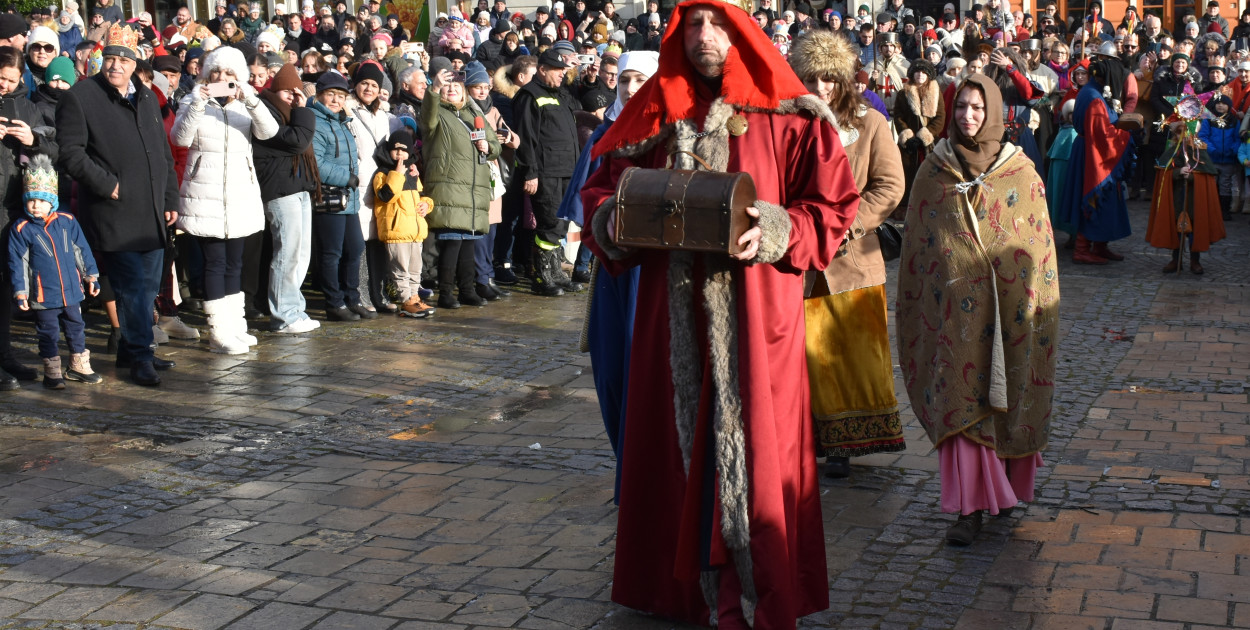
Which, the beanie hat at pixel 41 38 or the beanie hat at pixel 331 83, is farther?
the beanie hat at pixel 41 38

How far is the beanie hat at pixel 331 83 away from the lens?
966 cm

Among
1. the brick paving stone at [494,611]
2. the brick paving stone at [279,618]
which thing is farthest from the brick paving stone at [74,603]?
the brick paving stone at [494,611]

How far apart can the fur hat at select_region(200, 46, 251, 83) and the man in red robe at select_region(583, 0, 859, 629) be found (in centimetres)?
494

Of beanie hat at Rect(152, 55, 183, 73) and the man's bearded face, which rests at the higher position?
beanie hat at Rect(152, 55, 183, 73)

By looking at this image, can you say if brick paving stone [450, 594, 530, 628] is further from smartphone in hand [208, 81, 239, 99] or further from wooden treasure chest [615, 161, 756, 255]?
smartphone in hand [208, 81, 239, 99]

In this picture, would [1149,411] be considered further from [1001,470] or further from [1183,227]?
[1183,227]

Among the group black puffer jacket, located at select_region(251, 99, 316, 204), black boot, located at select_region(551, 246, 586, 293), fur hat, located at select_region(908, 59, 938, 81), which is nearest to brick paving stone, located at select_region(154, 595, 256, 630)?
black puffer jacket, located at select_region(251, 99, 316, 204)

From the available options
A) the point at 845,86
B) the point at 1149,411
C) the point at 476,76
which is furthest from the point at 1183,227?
the point at 845,86

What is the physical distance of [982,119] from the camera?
5.05 metres

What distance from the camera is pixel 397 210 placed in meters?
9.91

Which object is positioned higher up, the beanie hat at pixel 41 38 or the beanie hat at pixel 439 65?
the beanie hat at pixel 41 38

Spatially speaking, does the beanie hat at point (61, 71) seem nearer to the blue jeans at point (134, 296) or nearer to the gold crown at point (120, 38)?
the gold crown at point (120, 38)

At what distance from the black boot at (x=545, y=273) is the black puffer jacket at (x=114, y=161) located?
3.48 m

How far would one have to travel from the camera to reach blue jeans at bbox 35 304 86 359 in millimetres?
7621
